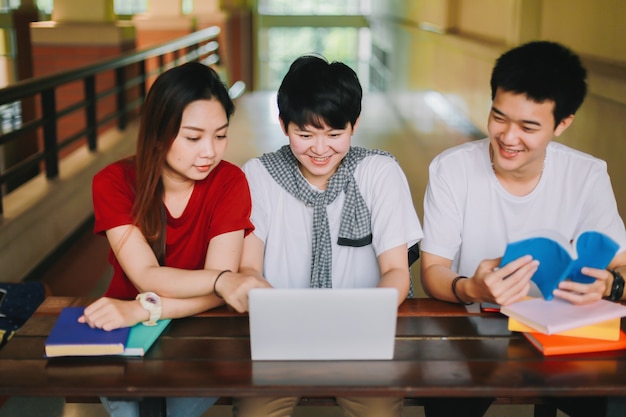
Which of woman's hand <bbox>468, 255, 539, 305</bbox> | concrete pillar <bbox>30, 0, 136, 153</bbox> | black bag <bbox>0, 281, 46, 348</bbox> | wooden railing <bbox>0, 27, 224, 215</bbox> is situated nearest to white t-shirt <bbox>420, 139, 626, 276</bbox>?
woman's hand <bbox>468, 255, 539, 305</bbox>

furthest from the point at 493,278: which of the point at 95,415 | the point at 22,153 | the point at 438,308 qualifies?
the point at 22,153

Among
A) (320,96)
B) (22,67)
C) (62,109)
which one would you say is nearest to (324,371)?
(320,96)

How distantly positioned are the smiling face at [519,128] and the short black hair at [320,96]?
1.08ft

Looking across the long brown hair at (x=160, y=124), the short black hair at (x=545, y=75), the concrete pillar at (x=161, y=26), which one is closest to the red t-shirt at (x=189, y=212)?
the long brown hair at (x=160, y=124)

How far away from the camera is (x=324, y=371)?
132cm

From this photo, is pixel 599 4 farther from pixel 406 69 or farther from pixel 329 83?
pixel 406 69

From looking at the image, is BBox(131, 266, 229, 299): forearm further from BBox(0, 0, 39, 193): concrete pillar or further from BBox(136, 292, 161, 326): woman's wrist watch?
BBox(0, 0, 39, 193): concrete pillar

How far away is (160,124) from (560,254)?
880mm

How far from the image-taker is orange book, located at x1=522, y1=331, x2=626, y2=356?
1405 millimetres

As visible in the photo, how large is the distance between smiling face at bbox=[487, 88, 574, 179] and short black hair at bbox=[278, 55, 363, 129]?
1.08ft

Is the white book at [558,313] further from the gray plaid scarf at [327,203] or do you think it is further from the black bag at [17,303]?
the black bag at [17,303]

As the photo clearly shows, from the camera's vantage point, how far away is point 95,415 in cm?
242

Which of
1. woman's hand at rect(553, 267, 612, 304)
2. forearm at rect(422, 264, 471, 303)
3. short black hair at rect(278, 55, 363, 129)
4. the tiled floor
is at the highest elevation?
short black hair at rect(278, 55, 363, 129)

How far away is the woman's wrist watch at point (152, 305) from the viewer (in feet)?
4.98
